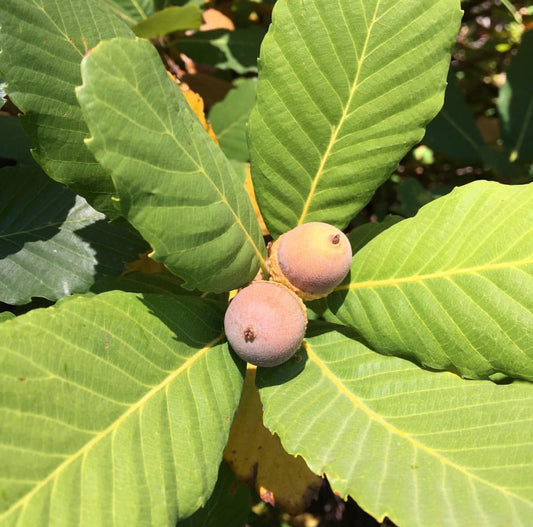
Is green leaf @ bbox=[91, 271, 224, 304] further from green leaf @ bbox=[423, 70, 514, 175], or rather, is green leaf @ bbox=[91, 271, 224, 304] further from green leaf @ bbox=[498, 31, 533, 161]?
green leaf @ bbox=[498, 31, 533, 161]

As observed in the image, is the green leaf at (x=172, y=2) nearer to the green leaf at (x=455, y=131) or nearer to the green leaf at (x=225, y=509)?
the green leaf at (x=455, y=131)

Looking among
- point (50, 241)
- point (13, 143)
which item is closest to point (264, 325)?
point (50, 241)

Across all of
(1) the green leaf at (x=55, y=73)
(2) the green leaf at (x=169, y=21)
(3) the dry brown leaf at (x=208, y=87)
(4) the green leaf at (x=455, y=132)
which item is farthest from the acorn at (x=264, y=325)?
(4) the green leaf at (x=455, y=132)

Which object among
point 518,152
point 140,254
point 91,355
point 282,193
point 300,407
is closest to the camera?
point 91,355

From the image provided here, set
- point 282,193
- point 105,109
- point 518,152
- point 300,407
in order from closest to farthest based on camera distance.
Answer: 1. point 105,109
2. point 300,407
3. point 282,193
4. point 518,152

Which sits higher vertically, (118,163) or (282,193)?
(118,163)

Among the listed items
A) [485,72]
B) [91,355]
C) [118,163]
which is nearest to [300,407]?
[91,355]

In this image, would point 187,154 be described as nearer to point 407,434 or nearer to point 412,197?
point 407,434

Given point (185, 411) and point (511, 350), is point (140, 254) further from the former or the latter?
point (511, 350)
